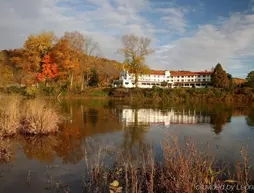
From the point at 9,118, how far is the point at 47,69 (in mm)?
41932

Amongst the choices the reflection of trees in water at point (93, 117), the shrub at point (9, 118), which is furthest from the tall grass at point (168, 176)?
the reflection of trees in water at point (93, 117)

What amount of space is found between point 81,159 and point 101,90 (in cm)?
5268

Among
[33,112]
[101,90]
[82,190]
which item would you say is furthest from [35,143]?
[101,90]

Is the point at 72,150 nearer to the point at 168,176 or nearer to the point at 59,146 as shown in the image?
the point at 59,146

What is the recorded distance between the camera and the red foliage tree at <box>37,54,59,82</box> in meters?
53.8

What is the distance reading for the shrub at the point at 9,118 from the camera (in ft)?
43.5

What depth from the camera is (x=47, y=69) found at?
53.7 metres

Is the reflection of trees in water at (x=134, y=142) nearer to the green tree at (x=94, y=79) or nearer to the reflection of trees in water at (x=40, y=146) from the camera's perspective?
the reflection of trees in water at (x=40, y=146)

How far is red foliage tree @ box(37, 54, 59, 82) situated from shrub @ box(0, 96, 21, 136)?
40028 millimetres

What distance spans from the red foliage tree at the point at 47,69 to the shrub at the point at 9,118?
40.0 meters

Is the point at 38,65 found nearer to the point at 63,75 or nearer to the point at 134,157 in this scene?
the point at 63,75

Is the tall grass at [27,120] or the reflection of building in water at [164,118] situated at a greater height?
the tall grass at [27,120]

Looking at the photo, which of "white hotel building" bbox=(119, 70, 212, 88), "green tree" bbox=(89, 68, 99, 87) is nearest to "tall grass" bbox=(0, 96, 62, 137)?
"green tree" bbox=(89, 68, 99, 87)

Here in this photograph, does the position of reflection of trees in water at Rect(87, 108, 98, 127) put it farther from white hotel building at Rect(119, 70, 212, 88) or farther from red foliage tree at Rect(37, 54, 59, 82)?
white hotel building at Rect(119, 70, 212, 88)
